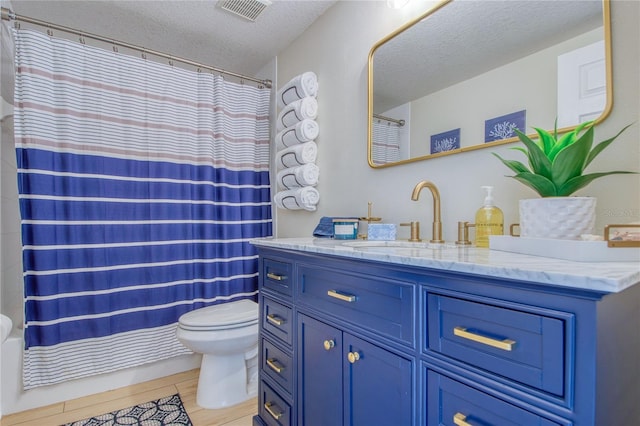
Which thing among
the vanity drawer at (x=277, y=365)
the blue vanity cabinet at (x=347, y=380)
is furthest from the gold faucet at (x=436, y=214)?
the vanity drawer at (x=277, y=365)

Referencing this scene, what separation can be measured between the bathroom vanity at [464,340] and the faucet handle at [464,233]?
0.33 metres

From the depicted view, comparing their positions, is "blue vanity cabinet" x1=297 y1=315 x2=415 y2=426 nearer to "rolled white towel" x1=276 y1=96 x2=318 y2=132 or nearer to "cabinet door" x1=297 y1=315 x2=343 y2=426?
"cabinet door" x1=297 y1=315 x2=343 y2=426

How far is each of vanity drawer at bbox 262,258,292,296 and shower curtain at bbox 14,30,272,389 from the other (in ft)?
2.91

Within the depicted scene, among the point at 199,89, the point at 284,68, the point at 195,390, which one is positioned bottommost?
the point at 195,390

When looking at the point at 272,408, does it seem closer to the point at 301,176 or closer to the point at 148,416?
the point at 148,416

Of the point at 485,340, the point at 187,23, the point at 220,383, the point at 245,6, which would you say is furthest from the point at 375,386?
the point at 187,23

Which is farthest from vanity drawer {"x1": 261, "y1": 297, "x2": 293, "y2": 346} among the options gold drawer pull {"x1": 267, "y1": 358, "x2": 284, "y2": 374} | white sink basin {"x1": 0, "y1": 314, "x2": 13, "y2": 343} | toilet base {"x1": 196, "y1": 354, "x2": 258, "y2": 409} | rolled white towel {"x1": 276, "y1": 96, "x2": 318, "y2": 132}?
rolled white towel {"x1": 276, "y1": 96, "x2": 318, "y2": 132}

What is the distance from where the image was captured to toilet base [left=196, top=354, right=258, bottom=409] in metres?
1.77

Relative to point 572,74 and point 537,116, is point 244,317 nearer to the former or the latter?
point 537,116

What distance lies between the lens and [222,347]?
1694mm

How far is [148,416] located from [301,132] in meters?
1.72

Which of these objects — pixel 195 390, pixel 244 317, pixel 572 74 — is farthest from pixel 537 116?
pixel 195 390

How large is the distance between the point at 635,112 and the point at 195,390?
2.32 metres

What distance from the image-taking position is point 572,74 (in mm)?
958
